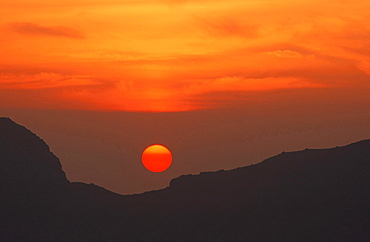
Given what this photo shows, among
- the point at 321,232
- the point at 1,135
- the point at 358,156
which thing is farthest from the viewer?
the point at 1,135

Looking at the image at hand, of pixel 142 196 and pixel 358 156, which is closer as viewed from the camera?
pixel 358 156

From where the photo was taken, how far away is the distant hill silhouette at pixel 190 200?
118438mm

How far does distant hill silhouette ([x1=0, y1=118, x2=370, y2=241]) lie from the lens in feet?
389

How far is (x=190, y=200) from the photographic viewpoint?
136 metres

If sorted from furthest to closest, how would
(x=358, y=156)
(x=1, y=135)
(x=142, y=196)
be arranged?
1. (x=142, y=196)
2. (x=1, y=135)
3. (x=358, y=156)

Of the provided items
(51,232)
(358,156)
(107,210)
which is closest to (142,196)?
(107,210)

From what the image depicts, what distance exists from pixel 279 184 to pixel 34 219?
40.9 m

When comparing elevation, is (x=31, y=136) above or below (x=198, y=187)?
above

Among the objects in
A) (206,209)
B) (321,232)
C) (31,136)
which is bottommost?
(321,232)

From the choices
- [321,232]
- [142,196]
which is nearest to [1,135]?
[142,196]

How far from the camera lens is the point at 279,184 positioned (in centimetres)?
12962

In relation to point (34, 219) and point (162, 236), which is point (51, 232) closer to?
point (34, 219)

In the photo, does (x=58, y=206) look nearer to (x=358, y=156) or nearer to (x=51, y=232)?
(x=51, y=232)

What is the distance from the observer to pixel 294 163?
433 ft
